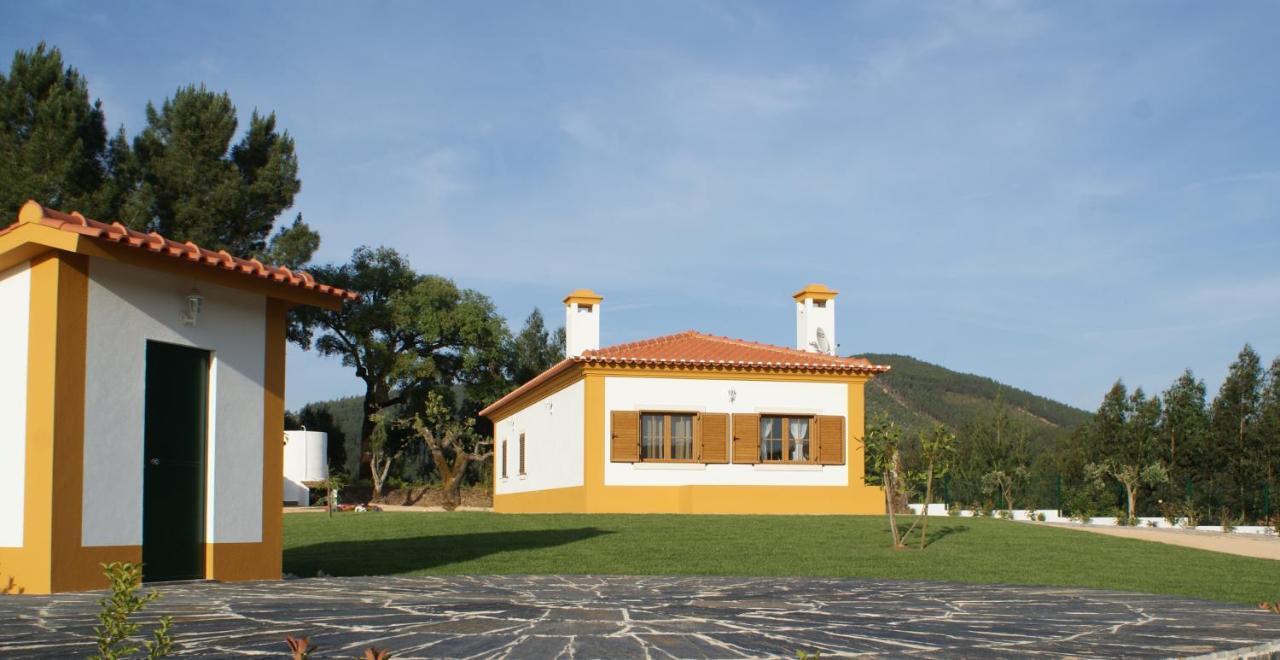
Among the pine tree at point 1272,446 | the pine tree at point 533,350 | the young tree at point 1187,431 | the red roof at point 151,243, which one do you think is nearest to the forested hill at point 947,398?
the pine tree at point 533,350

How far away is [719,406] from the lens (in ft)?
78.1

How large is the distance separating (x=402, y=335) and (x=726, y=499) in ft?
63.8

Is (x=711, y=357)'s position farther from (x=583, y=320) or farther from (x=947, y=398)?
(x=947, y=398)

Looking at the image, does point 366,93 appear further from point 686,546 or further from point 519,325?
point 519,325

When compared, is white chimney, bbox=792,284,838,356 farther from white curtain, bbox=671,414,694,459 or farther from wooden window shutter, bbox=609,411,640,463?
wooden window shutter, bbox=609,411,640,463

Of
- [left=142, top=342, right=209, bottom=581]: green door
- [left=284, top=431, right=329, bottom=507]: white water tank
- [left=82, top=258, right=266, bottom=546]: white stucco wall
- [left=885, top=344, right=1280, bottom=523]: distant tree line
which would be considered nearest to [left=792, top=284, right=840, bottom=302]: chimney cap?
[left=885, top=344, right=1280, bottom=523]: distant tree line

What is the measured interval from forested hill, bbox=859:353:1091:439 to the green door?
174ft

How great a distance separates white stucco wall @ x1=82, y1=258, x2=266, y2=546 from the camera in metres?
7.87

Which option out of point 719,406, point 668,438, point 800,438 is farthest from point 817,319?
point 668,438

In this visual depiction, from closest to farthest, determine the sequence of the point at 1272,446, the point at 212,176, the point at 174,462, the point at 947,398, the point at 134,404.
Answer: the point at 134,404 < the point at 174,462 < the point at 1272,446 < the point at 212,176 < the point at 947,398

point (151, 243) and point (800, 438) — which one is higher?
point (151, 243)

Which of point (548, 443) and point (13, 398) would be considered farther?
point (548, 443)

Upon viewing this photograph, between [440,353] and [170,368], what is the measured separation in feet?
103

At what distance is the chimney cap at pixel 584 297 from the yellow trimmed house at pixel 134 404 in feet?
54.5
